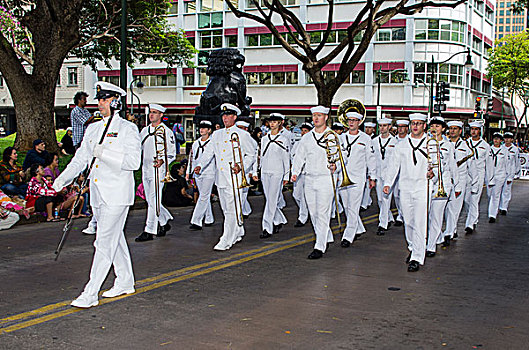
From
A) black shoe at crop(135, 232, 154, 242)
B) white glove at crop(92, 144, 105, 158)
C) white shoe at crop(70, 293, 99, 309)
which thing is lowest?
black shoe at crop(135, 232, 154, 242)

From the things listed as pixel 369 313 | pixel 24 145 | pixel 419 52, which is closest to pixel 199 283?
pixel 369 313

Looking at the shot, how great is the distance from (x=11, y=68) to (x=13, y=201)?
8101 millimetres

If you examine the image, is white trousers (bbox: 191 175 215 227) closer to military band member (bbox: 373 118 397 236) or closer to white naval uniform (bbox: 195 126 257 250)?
white naval uniform (bbox: 195 126 257 250)

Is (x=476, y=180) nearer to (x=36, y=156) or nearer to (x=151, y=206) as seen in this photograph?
(x=151, y=206)

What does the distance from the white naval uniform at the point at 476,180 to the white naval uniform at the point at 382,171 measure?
1.55 m

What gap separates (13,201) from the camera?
12312mm

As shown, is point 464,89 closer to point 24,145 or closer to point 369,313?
point 24,145

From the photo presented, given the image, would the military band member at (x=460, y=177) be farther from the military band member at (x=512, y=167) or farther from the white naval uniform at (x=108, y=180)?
the white naval uniform at (x=108, y=180)

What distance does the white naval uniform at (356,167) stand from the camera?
10.7m

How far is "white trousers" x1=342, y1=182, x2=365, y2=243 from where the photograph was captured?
10398mm

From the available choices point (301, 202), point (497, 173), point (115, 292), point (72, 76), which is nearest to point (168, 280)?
point (115, 292)

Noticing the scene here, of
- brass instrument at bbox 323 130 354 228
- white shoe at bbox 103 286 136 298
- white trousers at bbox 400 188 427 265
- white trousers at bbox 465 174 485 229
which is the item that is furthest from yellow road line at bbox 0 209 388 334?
white trousers at bbox 465 174 485 229

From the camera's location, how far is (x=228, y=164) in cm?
999

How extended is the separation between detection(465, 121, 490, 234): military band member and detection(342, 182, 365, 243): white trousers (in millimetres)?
2921
